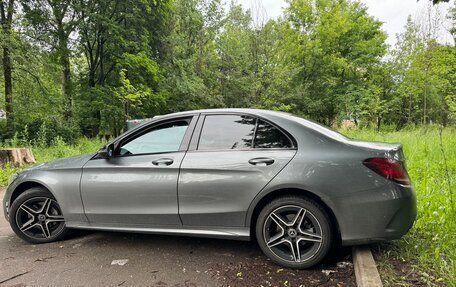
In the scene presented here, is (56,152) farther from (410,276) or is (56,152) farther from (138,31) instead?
(138,31)

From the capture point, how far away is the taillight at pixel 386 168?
8.73ft

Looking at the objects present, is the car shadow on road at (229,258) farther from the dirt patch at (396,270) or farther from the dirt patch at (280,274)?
the dirt patch at (396,270)

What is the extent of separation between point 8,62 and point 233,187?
16.1 m

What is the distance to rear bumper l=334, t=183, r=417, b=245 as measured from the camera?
263cm

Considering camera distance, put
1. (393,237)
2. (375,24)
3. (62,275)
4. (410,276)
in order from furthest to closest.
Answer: (375,24), (62,275), (393,237), (410,276)

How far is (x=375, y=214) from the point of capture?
104 inches

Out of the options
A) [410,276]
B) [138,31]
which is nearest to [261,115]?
A: [410,276]

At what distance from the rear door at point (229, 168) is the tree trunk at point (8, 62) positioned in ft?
47.8

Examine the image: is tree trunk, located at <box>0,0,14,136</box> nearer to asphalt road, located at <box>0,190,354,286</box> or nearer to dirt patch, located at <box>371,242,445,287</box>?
asphalt road, located at <box>0,190,354,286</box>

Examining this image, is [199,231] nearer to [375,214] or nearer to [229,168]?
[229,168]

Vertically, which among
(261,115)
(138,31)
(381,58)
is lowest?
(261,115)

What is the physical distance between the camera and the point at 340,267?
2.84 meters

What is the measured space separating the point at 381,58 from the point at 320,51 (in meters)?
6.19

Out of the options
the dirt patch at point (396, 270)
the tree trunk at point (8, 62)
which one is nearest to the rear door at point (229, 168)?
the dirt patch at point (396, 270)
